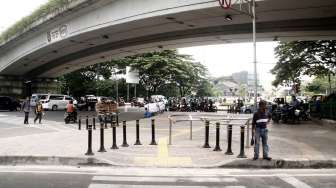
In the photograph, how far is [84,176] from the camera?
32.4 ft

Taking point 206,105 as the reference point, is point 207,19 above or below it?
above

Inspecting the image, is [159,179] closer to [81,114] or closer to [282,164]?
[282,164]

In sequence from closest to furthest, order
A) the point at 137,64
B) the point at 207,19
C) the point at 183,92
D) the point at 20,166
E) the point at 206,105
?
the point at 20,166
the point at 207,19
the point at 206,105
the point at 137,64
the point at 183,92

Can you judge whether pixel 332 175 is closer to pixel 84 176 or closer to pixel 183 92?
pixel 84 176

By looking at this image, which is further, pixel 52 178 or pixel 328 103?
pixel 328 103

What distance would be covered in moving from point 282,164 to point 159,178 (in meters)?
3.56

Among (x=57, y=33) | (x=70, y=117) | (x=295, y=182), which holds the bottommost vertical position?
(x=295, y=182)

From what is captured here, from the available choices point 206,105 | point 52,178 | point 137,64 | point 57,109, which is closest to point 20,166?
point 52,178

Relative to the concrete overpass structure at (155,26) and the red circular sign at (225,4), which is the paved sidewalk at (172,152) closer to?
the red circular sign at (225,4)

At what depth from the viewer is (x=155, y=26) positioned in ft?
83.8

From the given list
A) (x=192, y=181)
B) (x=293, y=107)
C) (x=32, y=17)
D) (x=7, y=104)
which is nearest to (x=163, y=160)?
(x=192, y=181)

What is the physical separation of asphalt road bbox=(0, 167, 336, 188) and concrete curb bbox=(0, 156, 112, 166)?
26.4 inches

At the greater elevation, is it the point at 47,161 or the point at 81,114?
the point at 81,114

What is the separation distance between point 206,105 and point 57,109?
1527cm
